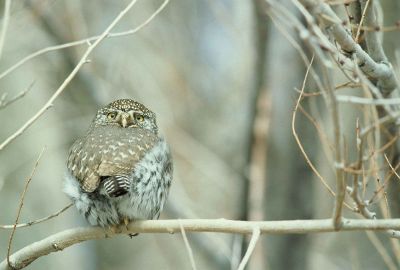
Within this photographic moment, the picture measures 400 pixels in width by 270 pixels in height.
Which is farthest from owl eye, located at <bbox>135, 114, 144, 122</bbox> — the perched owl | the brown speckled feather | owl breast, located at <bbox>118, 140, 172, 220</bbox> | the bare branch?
the bare branch

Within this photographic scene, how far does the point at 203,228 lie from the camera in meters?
3.79

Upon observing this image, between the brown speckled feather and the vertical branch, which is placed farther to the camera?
the brown speckled feather

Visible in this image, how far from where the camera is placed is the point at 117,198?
Answer: 4.57 m

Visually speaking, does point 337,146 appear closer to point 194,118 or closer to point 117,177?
point 117,177

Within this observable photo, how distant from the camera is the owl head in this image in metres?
5.62

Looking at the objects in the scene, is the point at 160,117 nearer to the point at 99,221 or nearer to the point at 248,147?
the point at 248,147

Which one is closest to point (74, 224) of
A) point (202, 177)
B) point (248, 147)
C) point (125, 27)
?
point (202, 177)

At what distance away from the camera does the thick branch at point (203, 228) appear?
340 cm

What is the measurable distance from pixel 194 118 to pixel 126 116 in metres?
5.01

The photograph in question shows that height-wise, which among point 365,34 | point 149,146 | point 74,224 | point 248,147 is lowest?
point 74,224

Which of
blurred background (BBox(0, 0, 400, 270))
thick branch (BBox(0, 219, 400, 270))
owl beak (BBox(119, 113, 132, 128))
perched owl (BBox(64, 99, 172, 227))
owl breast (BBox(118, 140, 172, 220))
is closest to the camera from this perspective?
thick branch (BBox(0, 219, 400, 270))

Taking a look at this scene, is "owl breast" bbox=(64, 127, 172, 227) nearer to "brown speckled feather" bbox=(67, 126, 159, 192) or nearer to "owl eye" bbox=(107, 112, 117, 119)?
"brown speckled feather" bbox=(67, 126, 159, 192)

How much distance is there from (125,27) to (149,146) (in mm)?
5463

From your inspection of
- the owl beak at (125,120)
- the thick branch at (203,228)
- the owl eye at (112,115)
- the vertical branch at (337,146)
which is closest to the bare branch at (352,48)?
the vertical branch at (337,146)
